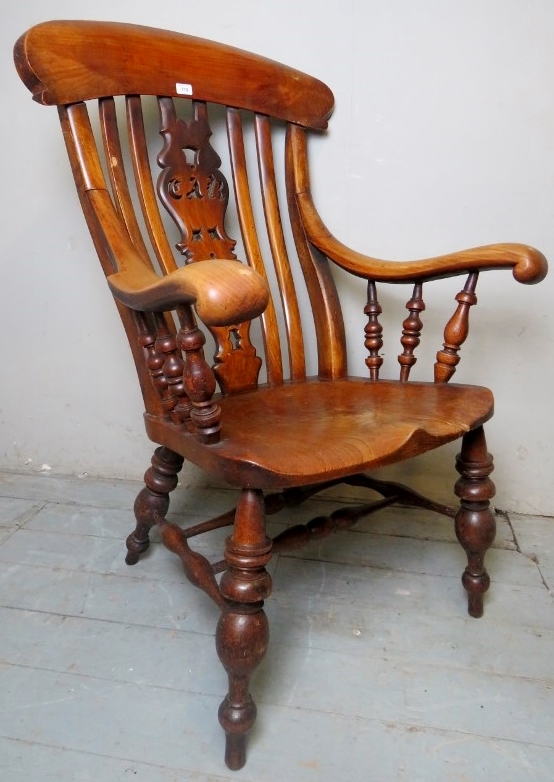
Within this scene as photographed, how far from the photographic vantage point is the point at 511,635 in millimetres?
935


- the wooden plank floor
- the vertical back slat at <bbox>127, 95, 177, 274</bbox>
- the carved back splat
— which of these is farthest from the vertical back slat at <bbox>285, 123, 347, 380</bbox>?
the wooden plank floor

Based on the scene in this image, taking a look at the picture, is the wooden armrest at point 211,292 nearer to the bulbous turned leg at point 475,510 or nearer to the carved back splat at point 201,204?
the carved back splat at point 201,204

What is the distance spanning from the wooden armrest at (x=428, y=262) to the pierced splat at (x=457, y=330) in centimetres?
3

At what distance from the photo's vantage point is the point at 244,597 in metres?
0.66

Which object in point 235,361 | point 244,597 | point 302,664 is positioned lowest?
point 302,664

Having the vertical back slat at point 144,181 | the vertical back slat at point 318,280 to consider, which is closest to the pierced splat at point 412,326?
the vertical back slat at point 318,280

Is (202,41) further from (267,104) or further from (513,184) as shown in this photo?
(513,184)

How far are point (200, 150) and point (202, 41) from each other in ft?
0.58

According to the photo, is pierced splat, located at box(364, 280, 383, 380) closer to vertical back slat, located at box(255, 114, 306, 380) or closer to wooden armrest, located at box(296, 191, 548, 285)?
wooden armrest, located at box(296, 191, 548, 285)

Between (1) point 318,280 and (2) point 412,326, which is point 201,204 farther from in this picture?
(2) point 412,326

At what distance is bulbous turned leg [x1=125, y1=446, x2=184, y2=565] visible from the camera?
1.00 meters

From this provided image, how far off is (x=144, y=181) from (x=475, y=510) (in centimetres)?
77

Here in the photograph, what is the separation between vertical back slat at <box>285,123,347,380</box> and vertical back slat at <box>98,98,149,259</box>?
322 mm

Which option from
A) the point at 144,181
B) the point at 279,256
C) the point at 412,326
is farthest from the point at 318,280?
the point at 144,181
